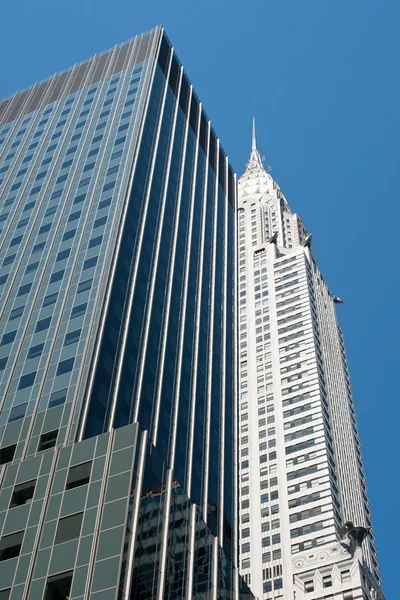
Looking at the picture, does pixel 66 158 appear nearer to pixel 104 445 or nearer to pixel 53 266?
pixel 53 266

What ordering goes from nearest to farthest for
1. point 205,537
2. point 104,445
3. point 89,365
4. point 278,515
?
1. point 104,445
2. point 205,537
3. point 89,365
4. point 278,515

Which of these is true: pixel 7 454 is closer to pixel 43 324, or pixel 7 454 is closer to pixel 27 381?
pixel 27 381

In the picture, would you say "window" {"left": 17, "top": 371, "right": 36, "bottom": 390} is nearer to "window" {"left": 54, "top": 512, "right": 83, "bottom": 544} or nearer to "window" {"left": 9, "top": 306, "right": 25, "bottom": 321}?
"window" {"left": 9, "top": 306, "right": 25, "bottom": 321}

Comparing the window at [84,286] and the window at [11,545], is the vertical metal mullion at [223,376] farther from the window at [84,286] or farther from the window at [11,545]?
the window at [11,545]

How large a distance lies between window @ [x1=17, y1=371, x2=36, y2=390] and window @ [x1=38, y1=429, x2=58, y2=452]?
6945 mm

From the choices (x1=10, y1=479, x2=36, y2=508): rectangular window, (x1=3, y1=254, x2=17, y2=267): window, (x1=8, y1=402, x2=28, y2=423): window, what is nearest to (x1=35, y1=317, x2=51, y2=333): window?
(x1=8, y1=402, x2=28, y2=423): window

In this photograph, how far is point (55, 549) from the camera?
173 feet

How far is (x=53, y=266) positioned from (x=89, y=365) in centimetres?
1889

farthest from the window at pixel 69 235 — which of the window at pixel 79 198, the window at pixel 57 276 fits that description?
the window at pixel 57 276

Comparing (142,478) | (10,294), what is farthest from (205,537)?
(10,294)

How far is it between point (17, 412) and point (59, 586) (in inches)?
721

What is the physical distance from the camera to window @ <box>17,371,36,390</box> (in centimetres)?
6864

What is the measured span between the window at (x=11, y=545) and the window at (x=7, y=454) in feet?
28.3

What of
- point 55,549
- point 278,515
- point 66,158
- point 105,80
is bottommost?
point 55,549
